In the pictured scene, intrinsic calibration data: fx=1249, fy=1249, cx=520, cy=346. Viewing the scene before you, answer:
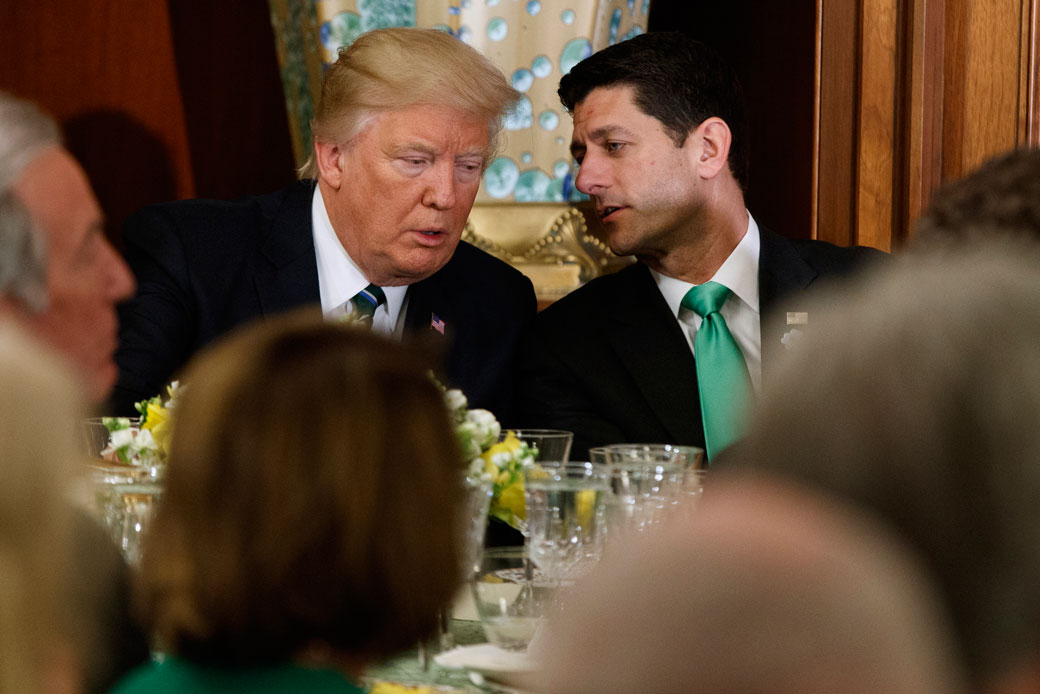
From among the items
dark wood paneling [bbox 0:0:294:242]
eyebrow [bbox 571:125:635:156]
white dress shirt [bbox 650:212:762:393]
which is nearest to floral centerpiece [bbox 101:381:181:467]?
white dress shirt [bbox 650:212:762:393]

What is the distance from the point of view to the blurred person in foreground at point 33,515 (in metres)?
0.55

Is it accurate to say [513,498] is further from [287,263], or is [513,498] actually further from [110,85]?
[110,85]

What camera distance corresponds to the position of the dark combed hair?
2.70m

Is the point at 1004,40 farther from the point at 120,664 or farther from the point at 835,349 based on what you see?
the point at 835,349

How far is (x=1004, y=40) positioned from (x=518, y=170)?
1154 millimetres

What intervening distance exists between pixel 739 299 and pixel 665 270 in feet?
0.62

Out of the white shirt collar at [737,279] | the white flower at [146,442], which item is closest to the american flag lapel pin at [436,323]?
the white shirt collar at [737,279]

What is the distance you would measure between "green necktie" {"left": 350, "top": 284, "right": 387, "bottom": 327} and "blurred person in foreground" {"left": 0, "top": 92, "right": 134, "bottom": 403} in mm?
1110

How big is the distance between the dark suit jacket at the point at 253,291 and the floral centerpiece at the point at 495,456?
771 mm

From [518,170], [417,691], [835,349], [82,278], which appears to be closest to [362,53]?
[518,170]

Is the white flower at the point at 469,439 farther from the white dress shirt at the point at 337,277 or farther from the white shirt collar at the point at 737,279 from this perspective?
the white shirt collar at the point at 737,279

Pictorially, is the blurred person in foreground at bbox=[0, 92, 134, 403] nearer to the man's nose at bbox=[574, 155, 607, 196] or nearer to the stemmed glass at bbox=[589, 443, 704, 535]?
the stemmed glass at bbox=[589, 443, 704, 535]

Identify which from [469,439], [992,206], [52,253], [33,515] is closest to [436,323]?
[469,439]

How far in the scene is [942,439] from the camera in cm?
41
